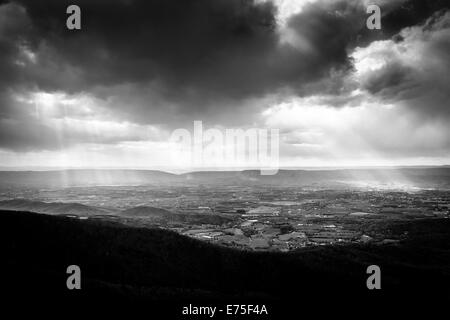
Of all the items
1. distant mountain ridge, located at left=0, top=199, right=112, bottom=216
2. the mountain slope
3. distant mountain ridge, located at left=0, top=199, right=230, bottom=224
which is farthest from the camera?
distant mountain ridge, located at left=0, top=199, right=112, bottom=216

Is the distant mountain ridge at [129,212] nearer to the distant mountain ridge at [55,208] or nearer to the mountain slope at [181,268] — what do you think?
the distant mountain ridge at [55,208]

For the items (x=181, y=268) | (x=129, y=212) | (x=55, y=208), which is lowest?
(x=129, y=212)

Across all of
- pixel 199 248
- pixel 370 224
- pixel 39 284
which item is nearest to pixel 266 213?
pixel 370 224

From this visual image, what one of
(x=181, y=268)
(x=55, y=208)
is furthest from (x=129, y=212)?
(x=181, y=268)

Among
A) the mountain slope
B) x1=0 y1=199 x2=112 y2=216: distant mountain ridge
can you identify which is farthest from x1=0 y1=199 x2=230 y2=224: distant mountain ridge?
the mountain slope

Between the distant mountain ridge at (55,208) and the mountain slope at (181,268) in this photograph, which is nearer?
the mountain slope at (181,268)

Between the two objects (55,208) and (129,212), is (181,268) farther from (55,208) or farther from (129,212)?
(55,208)

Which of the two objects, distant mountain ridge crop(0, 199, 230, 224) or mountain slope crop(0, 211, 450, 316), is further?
distant mountain ridge crop(0, 199, 230, 224)

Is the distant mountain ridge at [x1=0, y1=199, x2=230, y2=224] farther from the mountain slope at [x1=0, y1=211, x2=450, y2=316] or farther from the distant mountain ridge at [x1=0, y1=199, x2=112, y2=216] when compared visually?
the mountain slope at [x1=0, y1=211, x2=450, y2=316]

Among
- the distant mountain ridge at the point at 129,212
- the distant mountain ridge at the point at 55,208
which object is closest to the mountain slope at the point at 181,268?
the distant mountain ridge at the point at 129,212

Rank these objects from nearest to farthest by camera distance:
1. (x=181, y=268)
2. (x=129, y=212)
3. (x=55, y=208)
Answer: (x=181, y=268) → (x=129, y=212) → (x=55, y=208)
